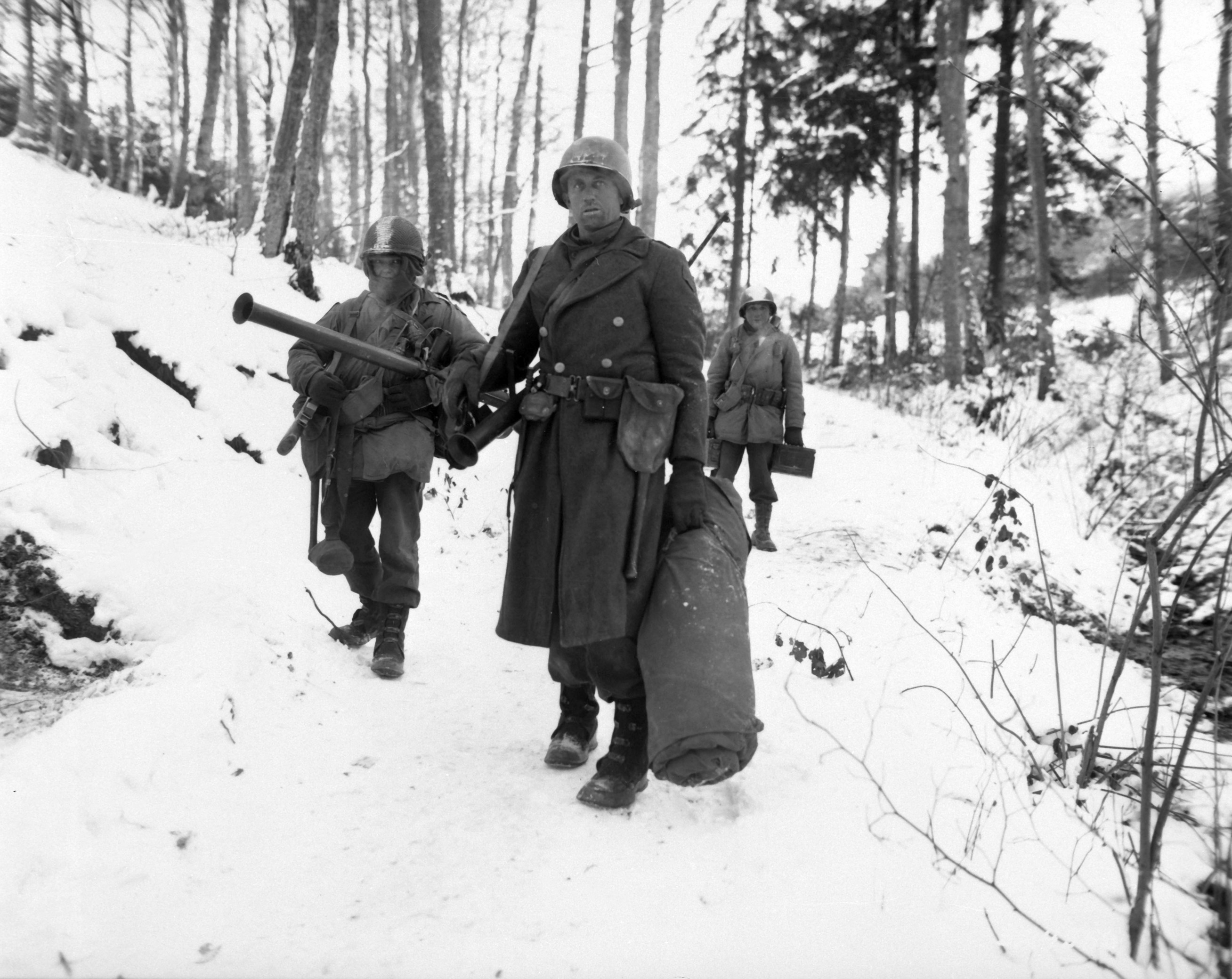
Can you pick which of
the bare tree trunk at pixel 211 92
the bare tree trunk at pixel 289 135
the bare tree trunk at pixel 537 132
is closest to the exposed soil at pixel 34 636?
the bare tree trunk at pixel 289 135

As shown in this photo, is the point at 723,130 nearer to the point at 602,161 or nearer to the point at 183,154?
the point at 183,154

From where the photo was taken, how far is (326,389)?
145 inches

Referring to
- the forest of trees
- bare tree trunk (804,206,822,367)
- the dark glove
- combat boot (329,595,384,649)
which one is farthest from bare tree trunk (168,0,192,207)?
bare tree trunk (804,206,822,367)

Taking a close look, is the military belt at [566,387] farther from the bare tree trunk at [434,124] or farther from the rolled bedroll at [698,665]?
the bare tree trunk at [434,124]

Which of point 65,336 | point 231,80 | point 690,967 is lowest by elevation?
point 690,967

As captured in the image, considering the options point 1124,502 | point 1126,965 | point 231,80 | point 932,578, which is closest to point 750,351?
point 932,578

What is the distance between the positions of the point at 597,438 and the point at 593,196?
89 centimetres

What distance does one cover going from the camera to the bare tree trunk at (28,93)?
12.6 ft

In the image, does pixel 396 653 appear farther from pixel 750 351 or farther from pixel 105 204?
pixel 105 204

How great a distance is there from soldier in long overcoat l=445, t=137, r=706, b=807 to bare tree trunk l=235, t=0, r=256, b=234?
7875mm

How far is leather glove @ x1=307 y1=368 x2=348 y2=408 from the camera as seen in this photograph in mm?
3672

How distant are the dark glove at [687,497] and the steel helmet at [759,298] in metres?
4.26

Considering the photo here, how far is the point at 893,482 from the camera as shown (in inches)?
327

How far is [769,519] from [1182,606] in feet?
9.73
